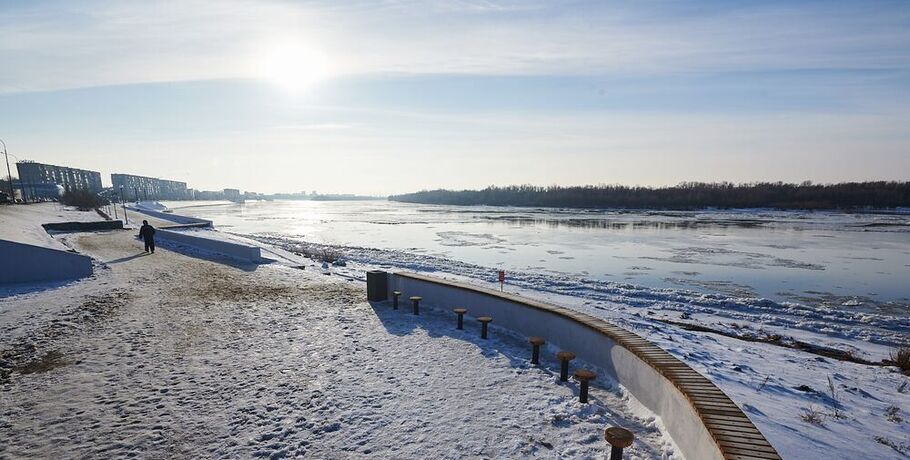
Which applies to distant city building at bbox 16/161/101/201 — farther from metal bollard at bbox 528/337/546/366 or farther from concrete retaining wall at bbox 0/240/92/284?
metal bollard at bbox 528/337/546/366

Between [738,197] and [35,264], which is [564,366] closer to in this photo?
[35,264]

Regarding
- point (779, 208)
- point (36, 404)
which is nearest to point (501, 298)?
point (36, 404)

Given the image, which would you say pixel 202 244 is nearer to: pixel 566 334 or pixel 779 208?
pixel 566 334

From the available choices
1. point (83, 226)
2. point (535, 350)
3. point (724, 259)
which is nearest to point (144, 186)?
point (83, 226)

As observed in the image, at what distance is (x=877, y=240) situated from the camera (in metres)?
30.3

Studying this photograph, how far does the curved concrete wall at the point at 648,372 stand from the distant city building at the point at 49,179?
90.0 meters

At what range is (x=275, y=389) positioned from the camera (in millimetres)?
5984

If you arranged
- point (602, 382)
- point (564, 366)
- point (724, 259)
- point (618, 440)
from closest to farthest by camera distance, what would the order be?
point (618, 440), point (602, 382), point (564, 366), point (724, 259)

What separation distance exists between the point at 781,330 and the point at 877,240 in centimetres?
2944

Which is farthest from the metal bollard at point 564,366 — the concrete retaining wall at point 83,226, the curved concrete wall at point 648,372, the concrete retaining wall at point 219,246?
the concrete retaining wall at point 83,226

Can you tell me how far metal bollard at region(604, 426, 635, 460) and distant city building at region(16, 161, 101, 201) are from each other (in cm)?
9374

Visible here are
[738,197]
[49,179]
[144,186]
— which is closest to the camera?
[738,197]

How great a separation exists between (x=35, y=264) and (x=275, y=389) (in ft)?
40.9

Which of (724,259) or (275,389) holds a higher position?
(275,389)
